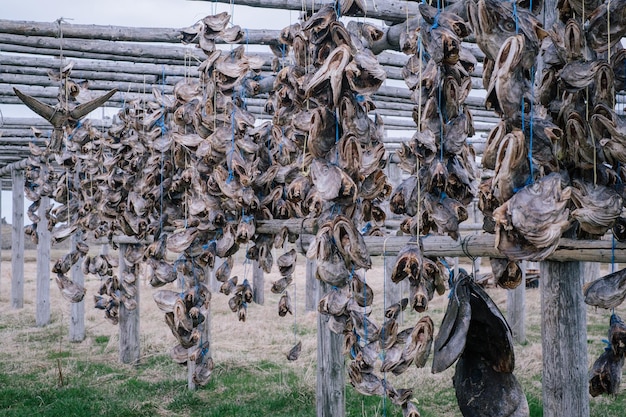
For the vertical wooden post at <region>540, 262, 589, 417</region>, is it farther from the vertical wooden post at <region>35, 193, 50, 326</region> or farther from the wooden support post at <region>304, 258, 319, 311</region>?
the vertical wooden post at <region>35, 193, 50, 326</region>

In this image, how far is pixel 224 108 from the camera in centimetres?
448

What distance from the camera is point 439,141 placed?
8.71 ft

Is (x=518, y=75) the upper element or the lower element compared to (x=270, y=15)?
lower

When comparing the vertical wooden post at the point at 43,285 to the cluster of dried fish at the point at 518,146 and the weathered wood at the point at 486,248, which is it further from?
the cluster of dried fish at the point at 518,146

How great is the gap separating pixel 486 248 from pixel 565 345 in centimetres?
49

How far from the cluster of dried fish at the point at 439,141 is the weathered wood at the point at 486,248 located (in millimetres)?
81

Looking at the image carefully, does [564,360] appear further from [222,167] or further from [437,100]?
[222,167]

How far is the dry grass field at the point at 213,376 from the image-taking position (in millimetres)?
6125

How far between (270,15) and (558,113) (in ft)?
11.4

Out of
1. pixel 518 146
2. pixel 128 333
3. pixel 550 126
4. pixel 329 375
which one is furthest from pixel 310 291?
pixel 518 146

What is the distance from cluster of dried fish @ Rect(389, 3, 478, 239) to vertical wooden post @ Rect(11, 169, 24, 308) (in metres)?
12.5

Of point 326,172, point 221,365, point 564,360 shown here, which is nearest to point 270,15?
point 326,172

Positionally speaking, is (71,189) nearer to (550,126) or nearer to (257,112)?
(257,112)

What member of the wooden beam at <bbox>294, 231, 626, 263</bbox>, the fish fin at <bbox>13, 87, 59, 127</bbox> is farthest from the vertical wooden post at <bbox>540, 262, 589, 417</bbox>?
the fish fin at <bbox>13, 87, 59, 127</bbox>
